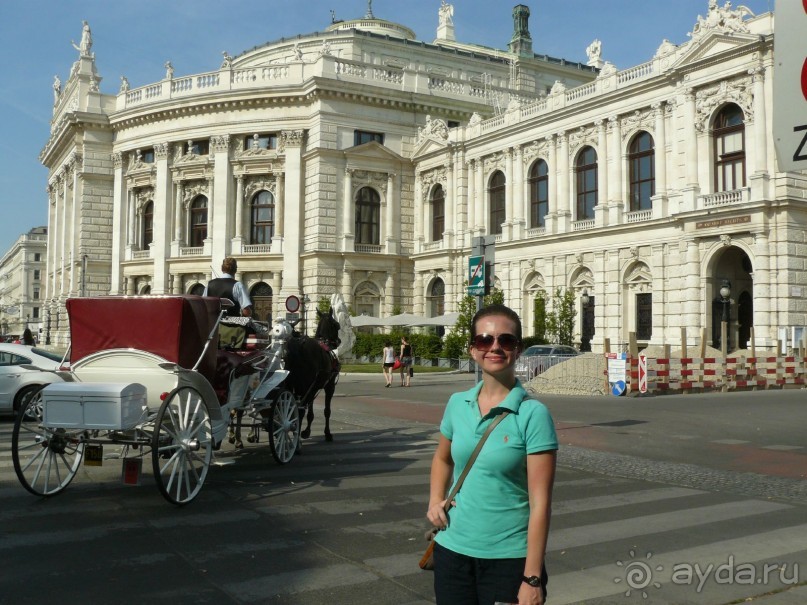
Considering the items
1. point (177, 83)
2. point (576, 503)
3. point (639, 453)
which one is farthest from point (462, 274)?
point (576, 503)

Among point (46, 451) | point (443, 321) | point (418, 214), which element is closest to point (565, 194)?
point (443, 321)

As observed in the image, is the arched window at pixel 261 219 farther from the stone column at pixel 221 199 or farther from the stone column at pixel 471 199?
the stone column at pixel 471 199

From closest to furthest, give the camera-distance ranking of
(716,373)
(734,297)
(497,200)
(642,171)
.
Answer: (716,373), (734,297), (642,171), (497,200)

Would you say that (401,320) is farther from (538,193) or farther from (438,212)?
(538,193)

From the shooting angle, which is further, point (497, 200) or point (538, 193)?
point (497, 200)

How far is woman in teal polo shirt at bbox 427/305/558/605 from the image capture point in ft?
11.7

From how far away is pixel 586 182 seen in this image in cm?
4266

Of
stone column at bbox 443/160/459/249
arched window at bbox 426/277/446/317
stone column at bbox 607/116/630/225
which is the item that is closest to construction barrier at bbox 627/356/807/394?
stone column at bbox 607/116/630/225

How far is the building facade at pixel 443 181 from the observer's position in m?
34.8

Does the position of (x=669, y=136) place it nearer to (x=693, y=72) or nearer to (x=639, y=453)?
(x=693, y=72)

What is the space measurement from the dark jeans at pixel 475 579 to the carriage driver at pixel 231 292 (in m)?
8.17

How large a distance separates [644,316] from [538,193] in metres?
10.7

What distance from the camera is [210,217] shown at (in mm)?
54594

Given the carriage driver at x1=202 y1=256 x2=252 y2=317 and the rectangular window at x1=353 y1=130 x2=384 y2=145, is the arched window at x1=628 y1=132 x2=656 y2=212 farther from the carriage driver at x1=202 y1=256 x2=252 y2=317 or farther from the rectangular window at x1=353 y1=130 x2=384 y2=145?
the carriage driver at x1=202 y1=256 x2=252 y2=317
